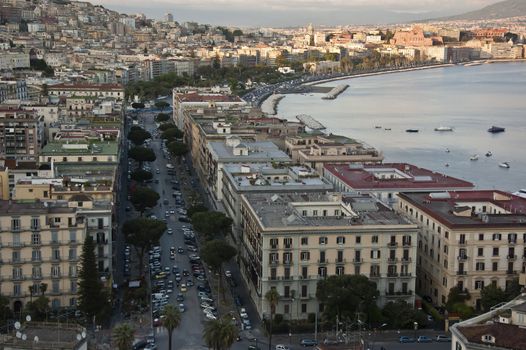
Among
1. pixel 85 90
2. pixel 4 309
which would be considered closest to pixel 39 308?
pixel 4 309

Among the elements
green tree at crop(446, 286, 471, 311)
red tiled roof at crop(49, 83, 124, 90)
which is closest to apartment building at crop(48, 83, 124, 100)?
red tiled roof at crop(49, 83, 124, 90)

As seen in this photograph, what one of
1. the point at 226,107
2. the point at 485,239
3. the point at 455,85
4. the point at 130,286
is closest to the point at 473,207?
the point at 485,239

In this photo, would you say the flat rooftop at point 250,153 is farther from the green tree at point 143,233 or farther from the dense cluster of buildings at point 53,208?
the green tree at point 143,233

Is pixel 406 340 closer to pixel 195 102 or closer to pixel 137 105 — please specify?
pixel 195 102

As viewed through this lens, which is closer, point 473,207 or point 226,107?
point 473,207

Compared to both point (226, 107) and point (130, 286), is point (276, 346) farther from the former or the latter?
point (226, 107)

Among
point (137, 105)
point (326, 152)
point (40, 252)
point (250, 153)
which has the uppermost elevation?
point (250, 153)
